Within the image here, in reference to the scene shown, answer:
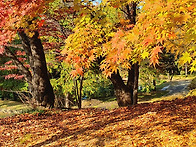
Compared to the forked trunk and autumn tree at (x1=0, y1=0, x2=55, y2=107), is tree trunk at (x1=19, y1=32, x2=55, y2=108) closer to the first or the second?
autumn tree at (x1=0, y1=0, x2=55, y2=107)

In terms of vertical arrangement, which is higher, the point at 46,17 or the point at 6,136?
the point at 46,17

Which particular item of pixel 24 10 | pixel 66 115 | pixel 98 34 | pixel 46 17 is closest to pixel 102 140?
pixel 98 34

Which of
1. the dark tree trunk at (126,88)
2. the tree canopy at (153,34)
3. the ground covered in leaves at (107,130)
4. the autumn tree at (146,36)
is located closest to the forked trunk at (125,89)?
the dark tree trunk at (126,88)

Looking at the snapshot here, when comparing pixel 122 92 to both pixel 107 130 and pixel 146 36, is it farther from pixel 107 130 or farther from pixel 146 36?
pixel 146 36

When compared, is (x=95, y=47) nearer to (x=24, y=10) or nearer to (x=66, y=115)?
(x=24, y=10)

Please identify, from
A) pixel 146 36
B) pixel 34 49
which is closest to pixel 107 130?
pixel 146 36

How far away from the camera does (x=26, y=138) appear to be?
5.51 m

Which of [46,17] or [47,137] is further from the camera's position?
[46,17]

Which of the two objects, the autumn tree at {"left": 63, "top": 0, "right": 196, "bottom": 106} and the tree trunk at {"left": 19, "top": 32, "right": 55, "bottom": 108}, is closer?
the autumn tree at {"left": 63, "top": 0, "right": 196, "bottom": 106}

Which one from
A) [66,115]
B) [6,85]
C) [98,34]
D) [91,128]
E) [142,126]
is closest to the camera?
[142,126]

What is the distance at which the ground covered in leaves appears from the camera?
4.03 metres

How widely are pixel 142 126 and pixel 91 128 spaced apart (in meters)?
1.28

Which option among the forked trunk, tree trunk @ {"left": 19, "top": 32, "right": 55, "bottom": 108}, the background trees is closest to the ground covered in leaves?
tree trunk @ {"left": 19, "top": 32, "right": 55, "bottom": 108}

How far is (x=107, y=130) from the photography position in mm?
4898
